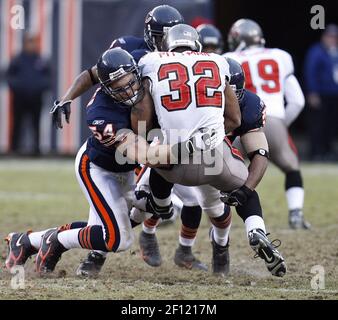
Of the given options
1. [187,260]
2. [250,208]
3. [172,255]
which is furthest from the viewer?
[172,255]

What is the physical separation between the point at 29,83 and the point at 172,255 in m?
6.26

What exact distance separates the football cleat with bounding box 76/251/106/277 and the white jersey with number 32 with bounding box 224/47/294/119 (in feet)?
6.78

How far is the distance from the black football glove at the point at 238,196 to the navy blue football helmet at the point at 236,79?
0.50m

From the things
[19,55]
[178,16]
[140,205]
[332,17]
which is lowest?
[140,205]

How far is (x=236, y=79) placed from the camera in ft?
15.6

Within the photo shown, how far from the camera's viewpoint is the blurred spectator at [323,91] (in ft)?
37.6

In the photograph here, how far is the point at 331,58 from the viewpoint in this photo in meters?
11.5

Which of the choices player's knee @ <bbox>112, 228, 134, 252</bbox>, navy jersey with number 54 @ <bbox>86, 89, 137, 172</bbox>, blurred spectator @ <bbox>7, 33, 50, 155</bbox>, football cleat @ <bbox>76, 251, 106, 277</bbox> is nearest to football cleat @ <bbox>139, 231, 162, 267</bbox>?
football cleat @ <bbox>76, 251, 106, 277</bbox>

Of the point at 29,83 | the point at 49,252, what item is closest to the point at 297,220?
the point at 49,252

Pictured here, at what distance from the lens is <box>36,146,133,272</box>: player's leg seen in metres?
4.80

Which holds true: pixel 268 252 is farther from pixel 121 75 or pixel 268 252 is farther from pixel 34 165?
pixel 34 165
